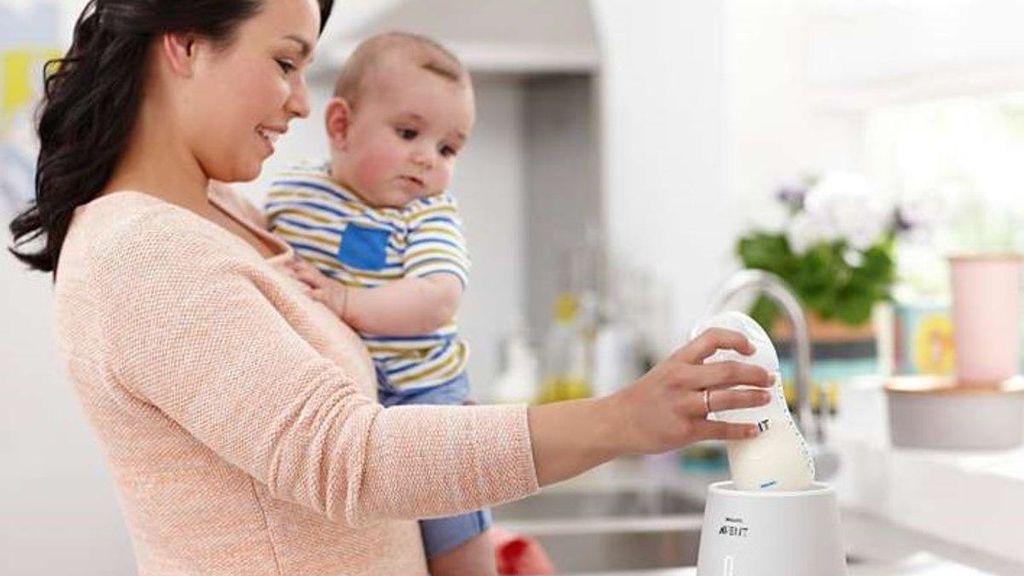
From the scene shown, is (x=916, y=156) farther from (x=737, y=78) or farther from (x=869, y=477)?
(x=869, y=477)

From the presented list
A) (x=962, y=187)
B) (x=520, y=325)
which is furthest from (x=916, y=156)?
(x=520, y=325)

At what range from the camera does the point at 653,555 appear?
9.92 feet

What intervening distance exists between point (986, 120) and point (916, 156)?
20 centimetres

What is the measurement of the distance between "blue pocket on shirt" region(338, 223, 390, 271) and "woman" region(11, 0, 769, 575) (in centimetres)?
9

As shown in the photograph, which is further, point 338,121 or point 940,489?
point 940,489

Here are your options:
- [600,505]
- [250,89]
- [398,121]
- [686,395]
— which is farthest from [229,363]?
[600,505]

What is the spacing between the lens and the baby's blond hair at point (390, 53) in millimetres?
1752

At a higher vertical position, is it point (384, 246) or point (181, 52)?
point (181, 52)

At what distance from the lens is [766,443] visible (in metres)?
1.37

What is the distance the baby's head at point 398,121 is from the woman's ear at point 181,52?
11.4 inches

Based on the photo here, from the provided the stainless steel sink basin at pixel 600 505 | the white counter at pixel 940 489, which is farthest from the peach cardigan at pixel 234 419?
the stainless steel sink basin at pixel 600 505

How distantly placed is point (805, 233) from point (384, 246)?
148 cm

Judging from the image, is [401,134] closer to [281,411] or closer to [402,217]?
[402,217]

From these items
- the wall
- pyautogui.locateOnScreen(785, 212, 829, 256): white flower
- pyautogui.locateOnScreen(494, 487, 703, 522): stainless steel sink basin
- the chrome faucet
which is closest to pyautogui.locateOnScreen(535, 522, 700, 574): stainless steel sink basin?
pyautogui.locateOnScreen(494, 487, 703, 522): stainless steel sink basin
